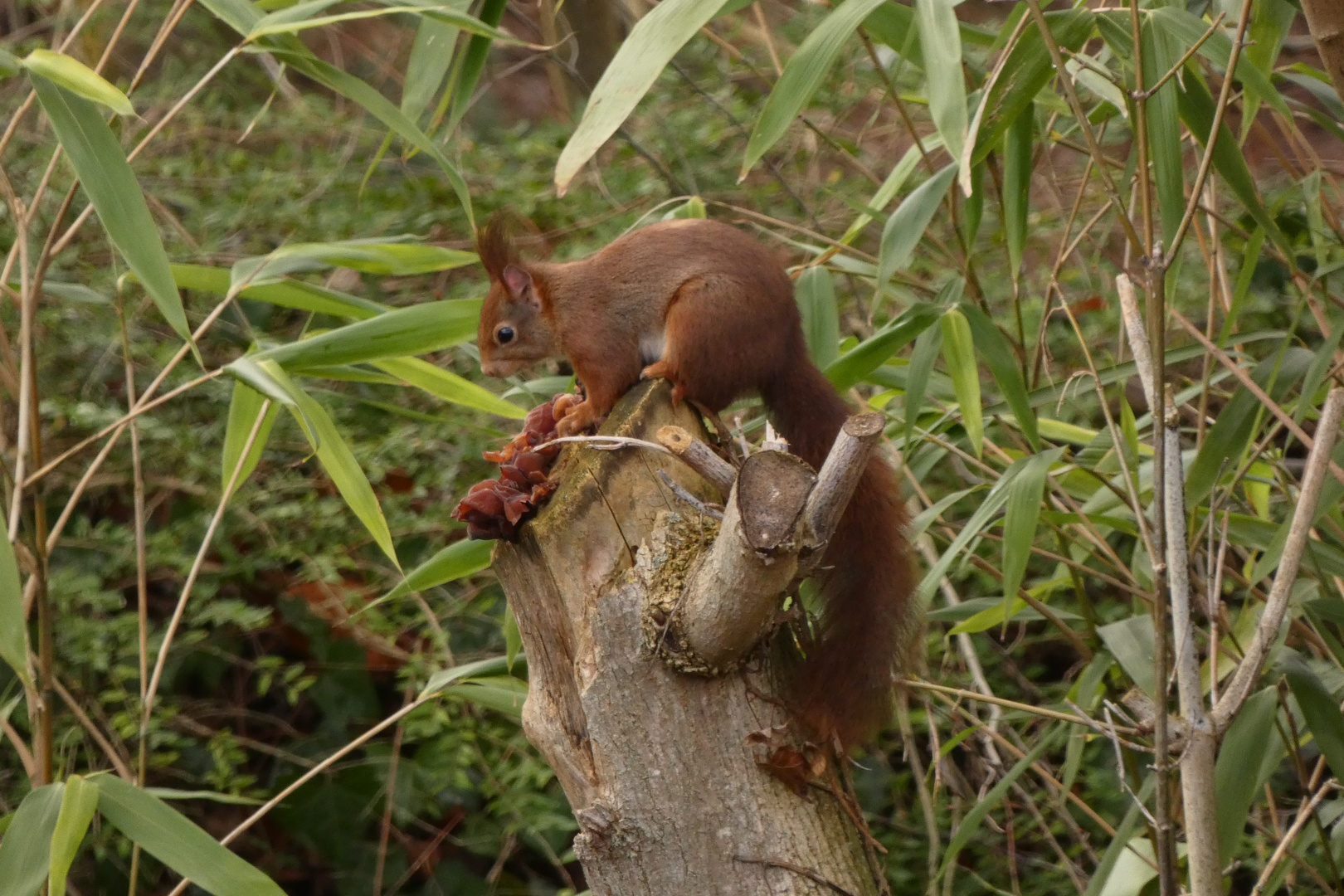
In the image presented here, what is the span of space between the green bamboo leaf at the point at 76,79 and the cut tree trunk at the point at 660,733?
0.56m

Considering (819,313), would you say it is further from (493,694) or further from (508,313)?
(493,694)

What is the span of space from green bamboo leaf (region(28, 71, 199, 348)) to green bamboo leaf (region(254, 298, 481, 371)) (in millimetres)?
188

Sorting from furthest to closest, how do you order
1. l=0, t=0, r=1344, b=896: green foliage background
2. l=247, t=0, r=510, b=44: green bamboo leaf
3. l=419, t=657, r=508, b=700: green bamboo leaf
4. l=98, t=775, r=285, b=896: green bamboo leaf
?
l=0, t=0, r=1344, b=896: green foliage background, l=419, t=657, r=508, b=700: green bamboo leaf, l=98, t=775, r=285, b=896: green bamboo leaf, l=247, t=0, r=510, b=44: green bamboo leaf

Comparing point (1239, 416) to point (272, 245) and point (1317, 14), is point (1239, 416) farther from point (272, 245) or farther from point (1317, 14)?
point (272, 245)

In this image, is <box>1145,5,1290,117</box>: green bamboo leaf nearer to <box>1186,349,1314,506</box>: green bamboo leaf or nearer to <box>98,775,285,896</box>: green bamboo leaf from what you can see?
<box>1186,349,1314,506</box>: green bamboo leaf

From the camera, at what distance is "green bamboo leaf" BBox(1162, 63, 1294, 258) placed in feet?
4.16

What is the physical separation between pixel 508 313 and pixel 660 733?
2.54ft

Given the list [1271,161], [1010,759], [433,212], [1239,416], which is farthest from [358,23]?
[1239,416]

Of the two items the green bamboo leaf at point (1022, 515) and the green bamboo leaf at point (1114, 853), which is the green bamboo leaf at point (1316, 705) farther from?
the green bamboo leaf at point (1022, 515)

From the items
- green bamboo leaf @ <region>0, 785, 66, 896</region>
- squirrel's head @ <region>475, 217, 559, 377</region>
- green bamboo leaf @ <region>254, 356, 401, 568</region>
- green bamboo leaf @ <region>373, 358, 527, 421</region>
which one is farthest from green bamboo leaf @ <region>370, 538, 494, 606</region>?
green bamboo leaf @ <region>0, 785, 66, 896</region>

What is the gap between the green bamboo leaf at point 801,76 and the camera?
1.23m

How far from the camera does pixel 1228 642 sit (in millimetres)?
1767

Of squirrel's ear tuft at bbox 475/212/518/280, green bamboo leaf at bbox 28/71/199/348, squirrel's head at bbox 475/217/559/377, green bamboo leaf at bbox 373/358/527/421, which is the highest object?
green bamboo leaf at bbox 28/71/199/348

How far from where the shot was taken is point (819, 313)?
5.46ft
